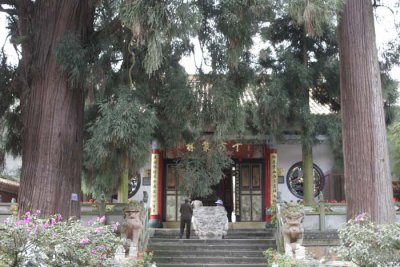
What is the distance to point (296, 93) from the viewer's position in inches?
474

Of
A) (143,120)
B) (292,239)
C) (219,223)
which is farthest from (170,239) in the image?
(143,120)

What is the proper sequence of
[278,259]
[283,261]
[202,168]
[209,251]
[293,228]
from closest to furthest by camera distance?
1. [202,168]
2. [283,261]
3. [278,259]
4. [293,228]
5. [209,251]

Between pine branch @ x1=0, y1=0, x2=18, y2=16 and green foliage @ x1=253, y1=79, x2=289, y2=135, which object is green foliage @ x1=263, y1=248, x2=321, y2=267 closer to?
green foliage @ x1=253, y1=79, x2=289, y2=135

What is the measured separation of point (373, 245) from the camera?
17.8 ft

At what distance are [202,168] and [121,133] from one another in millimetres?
1540

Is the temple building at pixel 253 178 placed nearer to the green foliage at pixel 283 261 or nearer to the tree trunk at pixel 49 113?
the green foliage at pixel 283 261

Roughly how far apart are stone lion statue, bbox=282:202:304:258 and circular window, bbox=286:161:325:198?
16.9ft

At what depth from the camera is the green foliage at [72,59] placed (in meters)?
7.66

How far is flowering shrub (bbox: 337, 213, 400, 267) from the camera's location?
5.27 metres

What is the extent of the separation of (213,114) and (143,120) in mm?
1216

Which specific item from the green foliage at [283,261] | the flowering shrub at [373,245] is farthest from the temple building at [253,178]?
the flowering shrub at [373,245]

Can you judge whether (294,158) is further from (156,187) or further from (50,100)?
(50,100)

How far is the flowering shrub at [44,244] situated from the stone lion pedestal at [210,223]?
23.4 feet

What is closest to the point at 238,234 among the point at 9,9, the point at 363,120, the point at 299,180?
the point at 299,180
